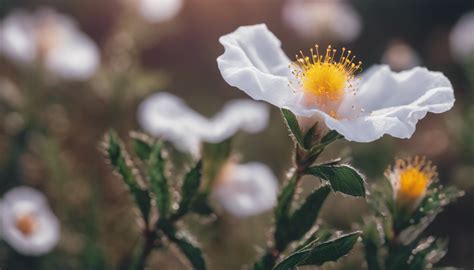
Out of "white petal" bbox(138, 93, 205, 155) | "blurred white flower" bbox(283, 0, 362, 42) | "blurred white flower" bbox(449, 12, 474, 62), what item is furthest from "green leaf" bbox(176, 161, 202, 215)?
"blurred white flower" bbox(449, 12, 474, 62)

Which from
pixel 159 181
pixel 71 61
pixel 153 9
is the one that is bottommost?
pixel 71 61

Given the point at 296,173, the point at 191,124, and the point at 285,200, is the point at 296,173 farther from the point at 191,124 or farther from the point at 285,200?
the point at 191,124

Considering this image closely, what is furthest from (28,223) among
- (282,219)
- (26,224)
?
(282,219)

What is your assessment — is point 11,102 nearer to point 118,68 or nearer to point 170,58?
point 118,68

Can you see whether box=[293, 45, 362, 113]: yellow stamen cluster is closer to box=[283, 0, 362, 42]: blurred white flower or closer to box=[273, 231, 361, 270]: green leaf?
box=[273, 231, 361, 270]: green leaf

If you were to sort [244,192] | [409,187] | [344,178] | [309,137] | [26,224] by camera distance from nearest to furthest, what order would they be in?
[344,178]
[309,137]
[409,187]
[244,192]
[26,224]

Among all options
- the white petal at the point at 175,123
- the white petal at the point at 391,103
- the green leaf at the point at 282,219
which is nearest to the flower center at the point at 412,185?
the white petal at the point at 391,103
